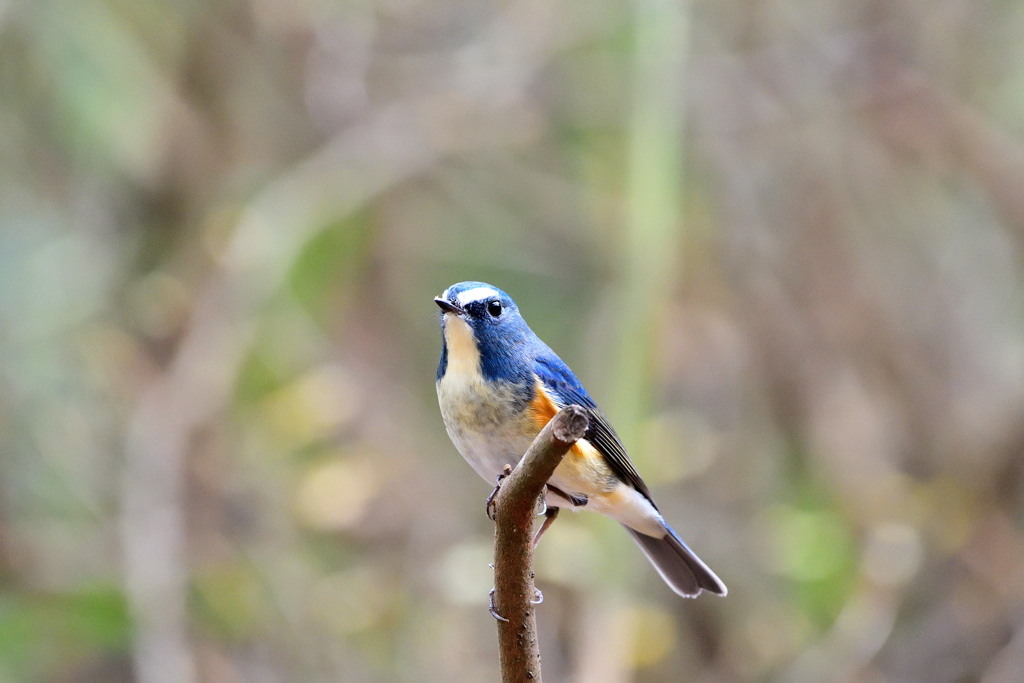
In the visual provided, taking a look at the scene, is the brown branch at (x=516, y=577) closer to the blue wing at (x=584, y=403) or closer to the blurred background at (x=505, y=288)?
the blue wing at (x=584, y=403)

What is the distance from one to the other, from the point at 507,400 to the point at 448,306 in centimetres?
35

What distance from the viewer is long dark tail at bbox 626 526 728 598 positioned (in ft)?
12.7

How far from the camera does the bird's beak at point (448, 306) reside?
3004 mm

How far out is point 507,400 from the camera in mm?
3119

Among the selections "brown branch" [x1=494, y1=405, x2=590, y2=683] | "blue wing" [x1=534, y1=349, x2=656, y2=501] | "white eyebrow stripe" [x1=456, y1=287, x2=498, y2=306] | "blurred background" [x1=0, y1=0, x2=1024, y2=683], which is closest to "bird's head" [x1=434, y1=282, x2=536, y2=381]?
"white eyebrow stripe" [x1=456, y1=287, x2=498, y2=306]

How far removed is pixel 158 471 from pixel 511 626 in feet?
10.5

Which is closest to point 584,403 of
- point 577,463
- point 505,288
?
point 577,463

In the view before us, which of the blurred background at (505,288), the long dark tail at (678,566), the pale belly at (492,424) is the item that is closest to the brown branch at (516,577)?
the pale belly at (492,424)

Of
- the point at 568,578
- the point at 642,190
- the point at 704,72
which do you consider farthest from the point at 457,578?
the point at 704,72

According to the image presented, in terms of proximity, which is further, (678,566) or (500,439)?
(678,566)

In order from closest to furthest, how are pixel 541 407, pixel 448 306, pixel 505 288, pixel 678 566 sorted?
pixel 448 306 < pixel 541 407 < pixel 678 566 < pixel 505 288

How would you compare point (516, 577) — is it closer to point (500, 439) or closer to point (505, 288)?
point (500, 439)

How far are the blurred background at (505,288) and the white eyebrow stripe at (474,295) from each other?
144 cm

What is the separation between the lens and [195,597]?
17.1 feet
